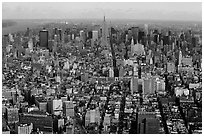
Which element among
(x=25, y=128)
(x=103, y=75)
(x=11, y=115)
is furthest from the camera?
(x=103, y=75)

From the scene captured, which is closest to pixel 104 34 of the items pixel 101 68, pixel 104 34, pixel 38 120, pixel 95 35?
pixel 104 34

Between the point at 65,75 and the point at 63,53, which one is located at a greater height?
the point at 63,53

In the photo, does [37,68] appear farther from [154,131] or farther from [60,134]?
[154,131]

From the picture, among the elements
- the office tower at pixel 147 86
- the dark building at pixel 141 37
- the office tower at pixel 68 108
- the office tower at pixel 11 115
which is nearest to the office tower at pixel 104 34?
the dark building at pixel 141 37

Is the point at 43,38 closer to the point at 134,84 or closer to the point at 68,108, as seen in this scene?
Result: the point at 68,108

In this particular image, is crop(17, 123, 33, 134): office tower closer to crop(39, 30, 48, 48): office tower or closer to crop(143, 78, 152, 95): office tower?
crop(39, 30, 48, 48): office tower

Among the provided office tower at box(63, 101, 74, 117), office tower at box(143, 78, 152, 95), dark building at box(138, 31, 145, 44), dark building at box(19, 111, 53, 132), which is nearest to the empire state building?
dark building at box(138, 31, 145, 44)

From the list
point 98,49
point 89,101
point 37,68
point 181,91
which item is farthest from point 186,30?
point 37,68
